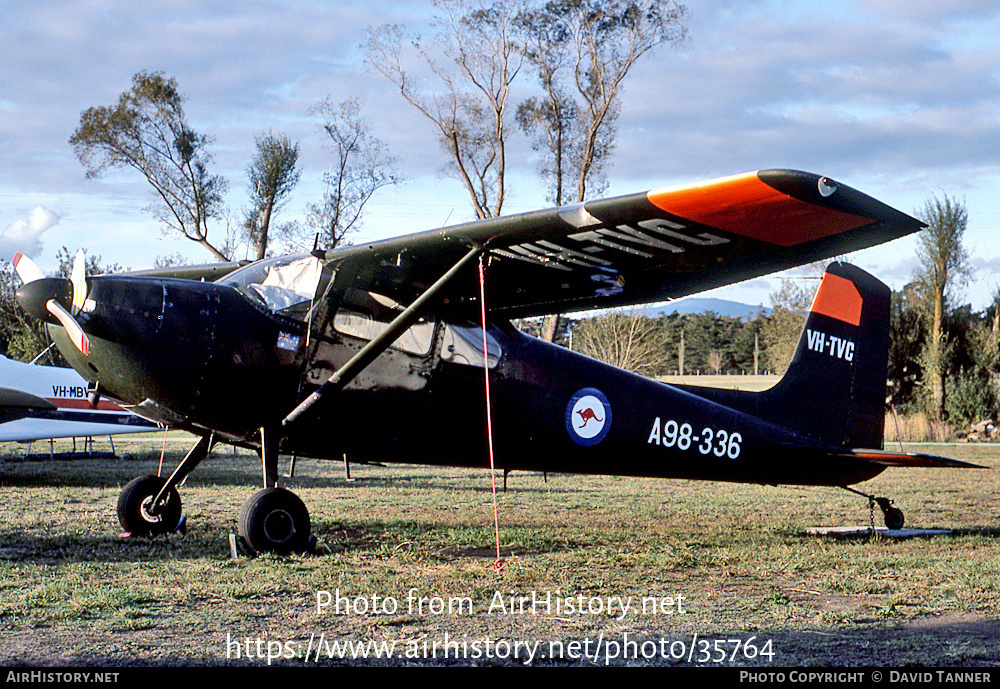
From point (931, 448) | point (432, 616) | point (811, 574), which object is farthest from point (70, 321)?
point (931, 448)

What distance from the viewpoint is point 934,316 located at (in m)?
29.6

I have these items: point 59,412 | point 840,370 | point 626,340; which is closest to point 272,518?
point 840,370

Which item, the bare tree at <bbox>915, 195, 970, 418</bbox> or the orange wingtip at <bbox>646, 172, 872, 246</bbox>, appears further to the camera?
the bare tree at <bbox>915, 195, 970, 418</bbox>

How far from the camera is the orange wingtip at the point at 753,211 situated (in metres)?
4.84

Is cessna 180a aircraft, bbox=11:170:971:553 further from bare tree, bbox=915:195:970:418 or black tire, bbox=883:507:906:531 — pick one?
bare tree, bbox=915:195:970:418

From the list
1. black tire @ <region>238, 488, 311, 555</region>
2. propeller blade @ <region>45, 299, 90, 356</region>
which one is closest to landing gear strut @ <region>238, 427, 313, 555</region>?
black tire @ <region>238, 488, 311, 555</region>

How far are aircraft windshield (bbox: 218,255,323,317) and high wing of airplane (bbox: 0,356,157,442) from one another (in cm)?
938

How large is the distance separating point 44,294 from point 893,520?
25.2ft

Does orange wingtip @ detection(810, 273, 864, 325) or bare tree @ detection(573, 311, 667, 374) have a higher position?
bare tree @ detection(573, 311, 667, 374)

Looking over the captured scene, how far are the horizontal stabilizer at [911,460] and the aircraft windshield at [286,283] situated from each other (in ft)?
16.5

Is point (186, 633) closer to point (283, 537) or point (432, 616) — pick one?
point (432, 616)

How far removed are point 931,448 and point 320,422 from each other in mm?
20701

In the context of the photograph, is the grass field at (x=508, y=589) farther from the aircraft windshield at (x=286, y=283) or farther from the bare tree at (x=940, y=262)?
the bare tree at (x=940, y=262)

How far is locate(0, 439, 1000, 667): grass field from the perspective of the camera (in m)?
4.02
